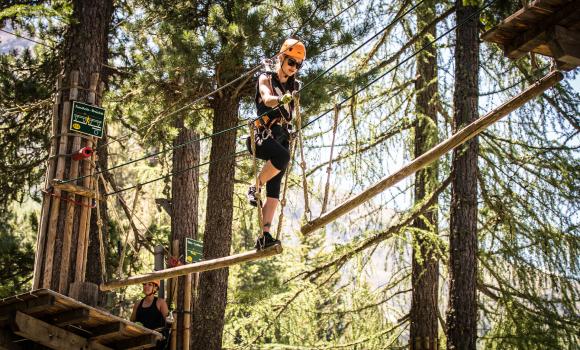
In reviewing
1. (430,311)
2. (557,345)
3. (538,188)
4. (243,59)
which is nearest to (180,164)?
(243,59)

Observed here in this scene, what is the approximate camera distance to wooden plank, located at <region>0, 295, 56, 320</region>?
736 cm

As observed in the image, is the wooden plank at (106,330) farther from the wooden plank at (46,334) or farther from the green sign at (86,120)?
the green sign at (86,120)

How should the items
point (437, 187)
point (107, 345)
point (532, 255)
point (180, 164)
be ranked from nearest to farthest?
point (107, 345), point (532, 255), point (437, 187), point (180, 164)

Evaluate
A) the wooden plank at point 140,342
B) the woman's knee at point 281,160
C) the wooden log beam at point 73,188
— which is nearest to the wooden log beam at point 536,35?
the woman's knee at point 281,160

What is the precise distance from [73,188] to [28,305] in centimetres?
163

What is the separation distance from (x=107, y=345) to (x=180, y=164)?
3.74 metres

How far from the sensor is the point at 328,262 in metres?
11.5

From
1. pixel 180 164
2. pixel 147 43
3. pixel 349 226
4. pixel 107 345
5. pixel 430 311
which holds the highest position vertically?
pixel 147 43

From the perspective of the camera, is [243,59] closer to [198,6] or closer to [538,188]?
[198,6]

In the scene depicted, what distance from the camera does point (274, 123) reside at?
6.89 metres

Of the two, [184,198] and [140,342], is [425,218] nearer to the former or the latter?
[184,198]

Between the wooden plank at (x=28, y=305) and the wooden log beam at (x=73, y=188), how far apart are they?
1.51 meters

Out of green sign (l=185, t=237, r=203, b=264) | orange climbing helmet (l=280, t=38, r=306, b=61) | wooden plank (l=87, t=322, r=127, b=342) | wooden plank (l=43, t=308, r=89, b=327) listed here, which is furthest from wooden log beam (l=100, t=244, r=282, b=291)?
green sign (l=185, t=237, r=203, b=264)

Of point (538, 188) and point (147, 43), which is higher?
point (147, 43)
